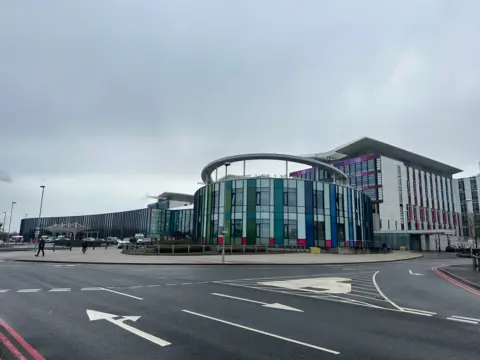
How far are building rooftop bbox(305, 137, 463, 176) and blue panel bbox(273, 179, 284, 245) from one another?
34.7 m

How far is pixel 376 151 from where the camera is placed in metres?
95.2

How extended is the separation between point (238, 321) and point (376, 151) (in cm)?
9623

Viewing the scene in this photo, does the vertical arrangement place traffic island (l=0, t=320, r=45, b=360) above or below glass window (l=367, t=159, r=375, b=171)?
below

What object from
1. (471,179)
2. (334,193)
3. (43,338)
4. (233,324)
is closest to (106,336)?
(43,338)

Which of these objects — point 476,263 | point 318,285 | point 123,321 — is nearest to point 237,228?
point 476,263

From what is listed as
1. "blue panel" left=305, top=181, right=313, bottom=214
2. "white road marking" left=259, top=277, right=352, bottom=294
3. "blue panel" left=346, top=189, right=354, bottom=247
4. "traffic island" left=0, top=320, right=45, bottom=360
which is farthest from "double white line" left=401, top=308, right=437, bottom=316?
"blue panel" left=346, top=189, right=354, bottom=247

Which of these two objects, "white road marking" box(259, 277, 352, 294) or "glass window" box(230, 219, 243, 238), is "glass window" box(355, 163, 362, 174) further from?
"white road marking" box(259, 277, 352, 294)

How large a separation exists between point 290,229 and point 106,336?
45.0 metres

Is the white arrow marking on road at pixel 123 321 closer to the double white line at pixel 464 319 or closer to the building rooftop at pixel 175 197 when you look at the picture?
the double white line at pixel 464 319

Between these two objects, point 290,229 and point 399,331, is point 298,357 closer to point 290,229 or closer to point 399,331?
point 399,331

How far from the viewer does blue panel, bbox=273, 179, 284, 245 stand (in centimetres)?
4944

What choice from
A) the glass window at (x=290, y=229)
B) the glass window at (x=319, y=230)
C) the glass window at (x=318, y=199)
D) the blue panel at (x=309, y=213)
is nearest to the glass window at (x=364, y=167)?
the glass window at (x=318, y=199)

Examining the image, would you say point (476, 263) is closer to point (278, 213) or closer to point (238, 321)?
point (238, 321)

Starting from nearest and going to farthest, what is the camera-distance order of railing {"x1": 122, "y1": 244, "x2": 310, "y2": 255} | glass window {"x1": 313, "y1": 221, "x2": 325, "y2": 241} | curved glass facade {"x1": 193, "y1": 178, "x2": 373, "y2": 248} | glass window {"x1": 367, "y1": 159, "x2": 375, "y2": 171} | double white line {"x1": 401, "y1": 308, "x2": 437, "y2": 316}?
double white line {"x1": 401, "y1": 308, "x2": 437, "y2": 316}, railing {"x1": 122, "y1": 244, "x2": 310, "y2": 255}, curved glass facade {"x1": 193, "y1": 178, "x2": 373, "y2": 248}, glass window {"x1": 313, "y1": 221, "x2": 325, "y2": 241}, glass window {"x1": 367, "y1": 159, "x2": 375, "y2": 171}
